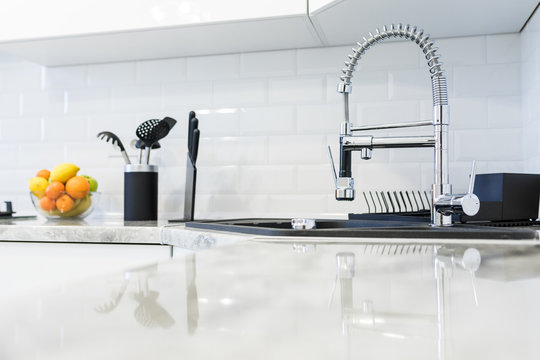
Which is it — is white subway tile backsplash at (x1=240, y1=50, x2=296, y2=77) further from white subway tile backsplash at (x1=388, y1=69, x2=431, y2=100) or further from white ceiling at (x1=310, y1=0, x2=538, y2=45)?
white subway tile backsplash at (x1=388, y1=69, x2=431, y2=100)

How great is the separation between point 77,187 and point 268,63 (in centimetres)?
78

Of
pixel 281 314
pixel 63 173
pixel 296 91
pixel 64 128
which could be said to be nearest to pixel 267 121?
pixel 296 91

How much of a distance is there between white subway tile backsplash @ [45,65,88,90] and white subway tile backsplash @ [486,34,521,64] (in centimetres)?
148

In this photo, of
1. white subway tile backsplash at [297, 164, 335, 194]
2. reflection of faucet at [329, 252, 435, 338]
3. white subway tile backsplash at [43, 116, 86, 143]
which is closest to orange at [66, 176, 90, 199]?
white subway tile backsplash at [43, 116, 86, 143]

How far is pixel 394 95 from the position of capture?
5.75 ft

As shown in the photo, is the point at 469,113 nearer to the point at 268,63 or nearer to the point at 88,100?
the point at 268,63

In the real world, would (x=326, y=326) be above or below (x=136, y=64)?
below

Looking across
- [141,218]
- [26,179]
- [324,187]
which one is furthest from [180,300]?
[26,179]

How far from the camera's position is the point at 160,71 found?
1971 mm

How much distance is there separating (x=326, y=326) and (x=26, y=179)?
2.08 m

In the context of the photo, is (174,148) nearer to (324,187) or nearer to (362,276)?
(324,187)

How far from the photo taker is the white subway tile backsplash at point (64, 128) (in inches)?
80.2

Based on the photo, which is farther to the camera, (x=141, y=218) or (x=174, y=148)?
(x=174, y=148)

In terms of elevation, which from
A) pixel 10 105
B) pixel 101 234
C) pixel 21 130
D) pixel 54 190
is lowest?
pixel 101 234
